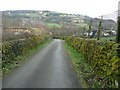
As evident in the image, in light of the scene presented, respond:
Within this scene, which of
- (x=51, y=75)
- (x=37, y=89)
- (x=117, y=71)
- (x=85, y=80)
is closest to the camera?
(x=117, y=71)

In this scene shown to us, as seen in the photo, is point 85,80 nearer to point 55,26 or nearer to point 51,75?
point 51,75

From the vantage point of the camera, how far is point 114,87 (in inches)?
411

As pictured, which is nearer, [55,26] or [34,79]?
[34,79]

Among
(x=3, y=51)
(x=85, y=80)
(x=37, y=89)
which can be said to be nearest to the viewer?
(x=37, y=89)

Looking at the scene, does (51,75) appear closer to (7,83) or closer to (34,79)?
(34,79)

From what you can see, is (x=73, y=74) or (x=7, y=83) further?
(x=73, y=74)

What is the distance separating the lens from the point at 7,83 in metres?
12.2

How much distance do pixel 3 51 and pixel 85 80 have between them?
7.05m

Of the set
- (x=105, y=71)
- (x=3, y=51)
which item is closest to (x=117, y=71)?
(x=105, y=71)

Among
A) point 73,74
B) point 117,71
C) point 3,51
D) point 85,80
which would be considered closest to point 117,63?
point 117,71

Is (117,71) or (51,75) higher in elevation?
(117,71)

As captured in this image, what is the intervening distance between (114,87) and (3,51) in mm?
9567

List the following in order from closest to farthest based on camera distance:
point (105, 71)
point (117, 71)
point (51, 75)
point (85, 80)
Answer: point (117, 71) → point (105, 71) → point (85, 80) → point (51, 75)

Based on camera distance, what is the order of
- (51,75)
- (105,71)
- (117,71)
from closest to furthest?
(117,71) < (105,71) < (51,75)
